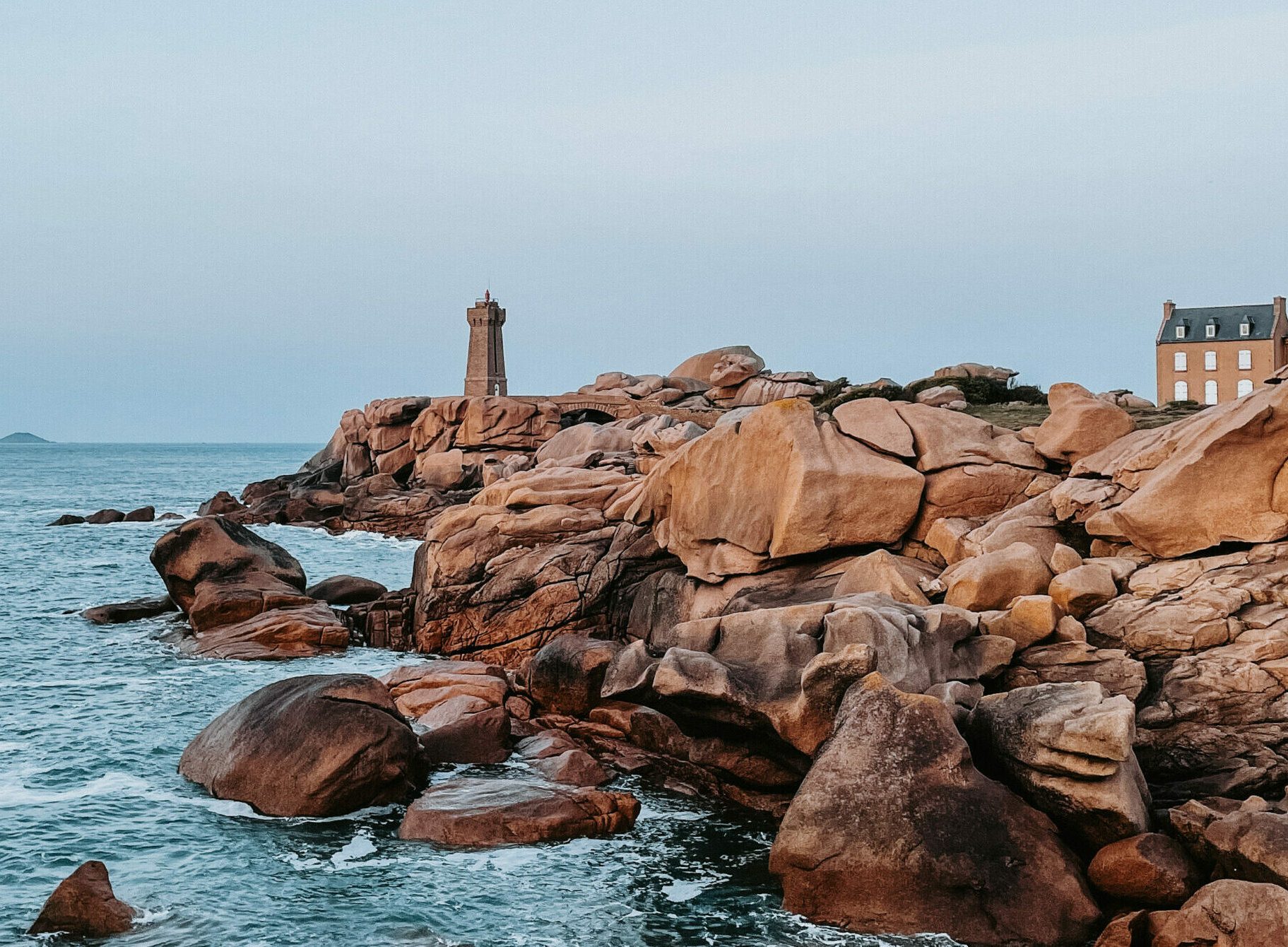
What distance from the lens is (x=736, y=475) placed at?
21.9 m

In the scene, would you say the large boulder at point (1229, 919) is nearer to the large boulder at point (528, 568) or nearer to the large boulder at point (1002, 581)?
the large boulder at point (1002, 581)

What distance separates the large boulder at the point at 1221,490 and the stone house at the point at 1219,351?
47.4 m

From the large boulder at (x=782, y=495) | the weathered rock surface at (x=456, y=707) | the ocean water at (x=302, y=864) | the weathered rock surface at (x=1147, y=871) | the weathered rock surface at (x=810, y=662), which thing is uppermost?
the large boulder at (x=782, y=495)

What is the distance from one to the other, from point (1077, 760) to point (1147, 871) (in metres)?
1.29

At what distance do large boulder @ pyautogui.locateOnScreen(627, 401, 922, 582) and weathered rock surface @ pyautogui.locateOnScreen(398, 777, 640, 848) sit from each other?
6.49 metres

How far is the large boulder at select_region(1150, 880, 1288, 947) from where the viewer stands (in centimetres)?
1062

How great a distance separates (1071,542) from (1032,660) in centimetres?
414

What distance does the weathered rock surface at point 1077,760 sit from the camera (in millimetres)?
12492

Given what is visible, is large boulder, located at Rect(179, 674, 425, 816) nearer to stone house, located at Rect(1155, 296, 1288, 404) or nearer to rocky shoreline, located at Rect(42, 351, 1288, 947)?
rocky shoreline, located at Rect(42, 351, 1288, 947)

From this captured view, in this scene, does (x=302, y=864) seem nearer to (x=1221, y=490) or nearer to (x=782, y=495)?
(x=782, y=495)

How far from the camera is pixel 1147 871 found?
39.8 feet

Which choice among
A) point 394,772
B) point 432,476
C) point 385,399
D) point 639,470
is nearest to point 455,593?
point 639,470

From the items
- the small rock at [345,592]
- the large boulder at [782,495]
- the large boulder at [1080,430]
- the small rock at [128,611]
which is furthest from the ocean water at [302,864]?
the large boulder at [1080,430]

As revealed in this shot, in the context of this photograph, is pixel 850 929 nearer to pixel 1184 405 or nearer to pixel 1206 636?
pixel 1206 636
